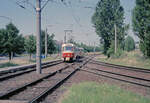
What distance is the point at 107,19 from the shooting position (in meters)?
43.0

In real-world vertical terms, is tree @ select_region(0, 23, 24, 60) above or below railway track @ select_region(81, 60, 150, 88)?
above

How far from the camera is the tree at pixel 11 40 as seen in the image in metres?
36.0

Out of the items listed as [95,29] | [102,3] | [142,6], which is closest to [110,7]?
[102,3]

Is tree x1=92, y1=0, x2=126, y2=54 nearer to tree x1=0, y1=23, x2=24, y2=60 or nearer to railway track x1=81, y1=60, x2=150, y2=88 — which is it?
tree x1=0, y1=23, x2=24, y2=60

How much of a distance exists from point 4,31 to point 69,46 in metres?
16.4

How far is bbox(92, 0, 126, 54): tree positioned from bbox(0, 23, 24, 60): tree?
18.3m

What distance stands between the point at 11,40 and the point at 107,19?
2247cm

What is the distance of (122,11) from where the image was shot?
145 feet

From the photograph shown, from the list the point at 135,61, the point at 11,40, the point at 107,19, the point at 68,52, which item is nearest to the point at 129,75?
the point at 135,61

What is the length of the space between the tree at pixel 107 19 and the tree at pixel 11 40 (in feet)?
60.2

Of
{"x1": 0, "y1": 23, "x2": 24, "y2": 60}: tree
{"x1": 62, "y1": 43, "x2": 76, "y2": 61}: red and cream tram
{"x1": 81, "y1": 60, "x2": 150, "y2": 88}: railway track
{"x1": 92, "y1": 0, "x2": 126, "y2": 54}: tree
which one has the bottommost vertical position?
{"x1": 81, "y1": 60, "x2": 150, "y2": 88}: railway track

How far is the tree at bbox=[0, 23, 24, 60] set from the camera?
36.0 metres

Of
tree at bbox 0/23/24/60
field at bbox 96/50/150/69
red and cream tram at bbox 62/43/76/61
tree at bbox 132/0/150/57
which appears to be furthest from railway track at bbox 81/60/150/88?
tree at bbox 0/23/24/60

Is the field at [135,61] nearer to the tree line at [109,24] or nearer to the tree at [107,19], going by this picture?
the tree line at [109,24]
